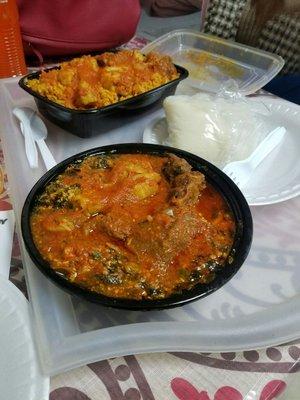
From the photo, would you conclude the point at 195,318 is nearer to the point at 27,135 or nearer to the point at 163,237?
the point at 163,237

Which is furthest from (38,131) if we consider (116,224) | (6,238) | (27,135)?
(116,224)

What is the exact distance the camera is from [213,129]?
1.13 metres

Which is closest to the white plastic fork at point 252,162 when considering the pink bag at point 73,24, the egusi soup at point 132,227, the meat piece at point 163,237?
the egusi soup at point 132,227

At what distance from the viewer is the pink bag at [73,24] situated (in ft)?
4.96

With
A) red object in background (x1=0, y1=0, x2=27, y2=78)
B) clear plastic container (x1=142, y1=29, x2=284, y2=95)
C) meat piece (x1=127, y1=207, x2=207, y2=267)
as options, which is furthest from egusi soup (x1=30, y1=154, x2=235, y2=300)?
red object in background (x1=0, y1=0, x2=27, y2=78)

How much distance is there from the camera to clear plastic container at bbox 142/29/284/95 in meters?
1.47

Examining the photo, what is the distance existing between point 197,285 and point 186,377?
153mm

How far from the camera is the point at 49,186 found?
905 millimetres

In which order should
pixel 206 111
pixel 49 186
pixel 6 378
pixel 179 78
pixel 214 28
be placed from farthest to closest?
1. pixel 214 28
2. pixel 179 78
3. pixel 206 111
4. pixel 49 186
5. pixel 6 378

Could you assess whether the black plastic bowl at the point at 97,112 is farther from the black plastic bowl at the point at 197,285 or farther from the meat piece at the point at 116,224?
the meat piece at the point at 116,224

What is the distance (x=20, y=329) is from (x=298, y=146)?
93 centimetres

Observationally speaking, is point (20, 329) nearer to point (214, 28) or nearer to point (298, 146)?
point (298, 146)

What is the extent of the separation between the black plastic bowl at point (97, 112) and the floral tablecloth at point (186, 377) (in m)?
0.69

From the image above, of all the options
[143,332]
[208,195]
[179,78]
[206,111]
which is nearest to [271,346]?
[143,332]
